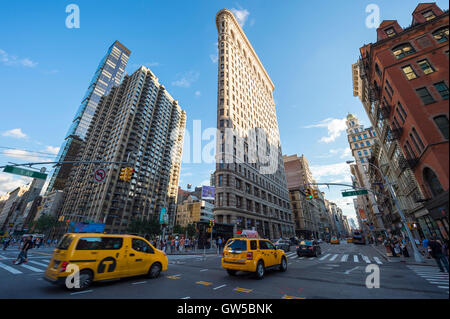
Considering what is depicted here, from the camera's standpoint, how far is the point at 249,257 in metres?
9.13

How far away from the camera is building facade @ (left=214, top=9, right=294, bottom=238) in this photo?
38062mm

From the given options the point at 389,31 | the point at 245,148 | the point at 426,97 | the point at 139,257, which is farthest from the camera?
the point at 245,148

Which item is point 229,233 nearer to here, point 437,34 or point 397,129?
point 397,129

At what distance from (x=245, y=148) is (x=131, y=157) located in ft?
178

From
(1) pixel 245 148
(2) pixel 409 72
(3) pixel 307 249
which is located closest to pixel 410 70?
(2) pixel 409 72

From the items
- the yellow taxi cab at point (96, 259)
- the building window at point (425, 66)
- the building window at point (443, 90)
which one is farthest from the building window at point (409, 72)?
the yellow taxi cab at point (96, 259)

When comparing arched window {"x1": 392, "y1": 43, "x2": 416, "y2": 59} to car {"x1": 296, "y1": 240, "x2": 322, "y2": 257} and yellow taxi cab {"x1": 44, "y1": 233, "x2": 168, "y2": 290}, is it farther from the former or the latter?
yellow taxi cab {"x1": 44, "y1": 233, "x2": 168, "y2": 290}

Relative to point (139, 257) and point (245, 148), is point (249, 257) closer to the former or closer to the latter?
point (139, 257)

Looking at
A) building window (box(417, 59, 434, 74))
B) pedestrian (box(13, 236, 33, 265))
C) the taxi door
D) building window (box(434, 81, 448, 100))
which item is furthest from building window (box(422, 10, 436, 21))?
pedestrian (box(13, 236, 33, 265))

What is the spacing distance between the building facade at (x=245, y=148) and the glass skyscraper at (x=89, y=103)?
100950mm
